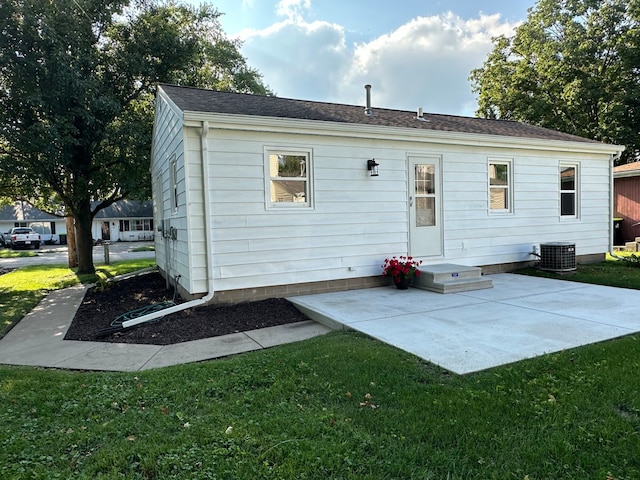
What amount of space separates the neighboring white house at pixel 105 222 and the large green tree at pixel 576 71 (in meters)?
30.0

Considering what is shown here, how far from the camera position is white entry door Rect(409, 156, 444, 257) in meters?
7.91

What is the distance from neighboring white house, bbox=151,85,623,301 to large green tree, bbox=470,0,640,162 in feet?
37.8

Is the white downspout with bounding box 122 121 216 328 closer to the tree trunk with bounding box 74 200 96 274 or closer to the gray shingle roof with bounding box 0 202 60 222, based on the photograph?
the tree trunk with bounding box 74 200 96 274

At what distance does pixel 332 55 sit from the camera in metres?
17.0

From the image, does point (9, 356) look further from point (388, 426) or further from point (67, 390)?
point (388, 426)

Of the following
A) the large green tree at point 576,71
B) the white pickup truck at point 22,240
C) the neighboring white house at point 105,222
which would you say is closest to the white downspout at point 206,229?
the large green tree at point 576,71

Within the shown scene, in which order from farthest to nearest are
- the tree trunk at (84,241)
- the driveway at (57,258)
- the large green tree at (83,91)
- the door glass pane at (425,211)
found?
1. the driveway at (57,258)
2. the tree trunk at (84,241)
3. the large green tree at (83,91)
4. the door glass pane at (425,211)

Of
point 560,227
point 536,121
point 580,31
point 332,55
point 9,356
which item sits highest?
point 580,31

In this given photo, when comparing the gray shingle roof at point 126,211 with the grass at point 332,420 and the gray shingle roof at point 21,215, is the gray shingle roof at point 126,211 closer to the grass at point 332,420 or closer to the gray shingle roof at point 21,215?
the gray shingle roof at point 21,215

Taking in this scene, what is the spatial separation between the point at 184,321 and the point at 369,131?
437 cm

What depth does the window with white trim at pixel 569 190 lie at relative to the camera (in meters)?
9.70

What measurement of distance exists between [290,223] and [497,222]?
468 centimetres

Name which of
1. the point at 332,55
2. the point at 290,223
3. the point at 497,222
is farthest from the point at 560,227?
the point at 332,55

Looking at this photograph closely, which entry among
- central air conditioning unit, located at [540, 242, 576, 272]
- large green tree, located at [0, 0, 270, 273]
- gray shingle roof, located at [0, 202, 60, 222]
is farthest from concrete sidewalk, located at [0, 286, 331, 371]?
gray shingle roof, located at [0, 202, 60, 222]
